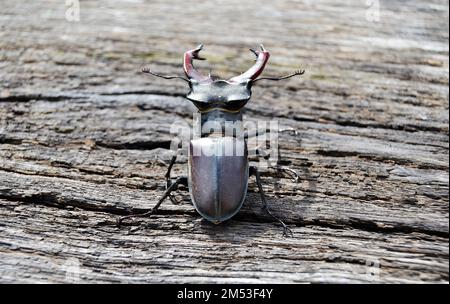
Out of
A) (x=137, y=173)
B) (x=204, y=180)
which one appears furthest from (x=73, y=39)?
(x=204, y=180)

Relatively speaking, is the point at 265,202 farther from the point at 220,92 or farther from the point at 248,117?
the point at 248,117

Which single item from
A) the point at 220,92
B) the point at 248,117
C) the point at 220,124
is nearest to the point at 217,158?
the point at 220,124

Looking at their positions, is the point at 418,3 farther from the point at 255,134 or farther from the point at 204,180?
the point at 204,180

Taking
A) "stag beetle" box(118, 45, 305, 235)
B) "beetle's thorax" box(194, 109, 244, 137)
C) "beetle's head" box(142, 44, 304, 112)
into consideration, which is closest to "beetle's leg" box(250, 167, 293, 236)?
"stag beetle" box(118, 45, 305, 235)

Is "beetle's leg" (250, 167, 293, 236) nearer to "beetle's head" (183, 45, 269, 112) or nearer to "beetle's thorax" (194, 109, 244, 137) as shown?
"beetle's thorax" (194, 109, 244, 137)

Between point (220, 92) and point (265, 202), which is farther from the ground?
point (220, 92)

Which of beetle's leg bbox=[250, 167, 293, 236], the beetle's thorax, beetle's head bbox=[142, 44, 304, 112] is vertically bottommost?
beetle's leg bbox=[250, 167, 293, 236]

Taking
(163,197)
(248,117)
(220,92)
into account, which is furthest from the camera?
(248,117)

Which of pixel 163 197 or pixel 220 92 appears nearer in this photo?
pixel 163 197
